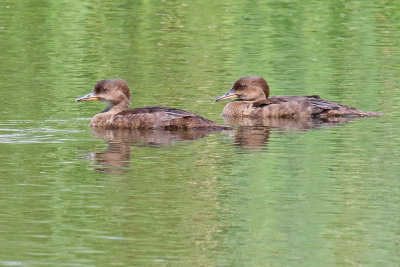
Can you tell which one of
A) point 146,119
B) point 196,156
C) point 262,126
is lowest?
point 262,126

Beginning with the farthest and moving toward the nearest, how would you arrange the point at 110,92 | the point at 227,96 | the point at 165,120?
the point at 227,96 < the point at 110,92 < the point at 165,120

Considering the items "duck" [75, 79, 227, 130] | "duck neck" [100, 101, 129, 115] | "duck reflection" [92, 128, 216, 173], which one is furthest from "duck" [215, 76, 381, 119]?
"duck reflection" [92, 128, 216, 173]

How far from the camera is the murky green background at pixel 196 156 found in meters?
9.71

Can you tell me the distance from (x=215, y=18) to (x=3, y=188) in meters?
16.7

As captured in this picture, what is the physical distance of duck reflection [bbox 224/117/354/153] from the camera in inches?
579

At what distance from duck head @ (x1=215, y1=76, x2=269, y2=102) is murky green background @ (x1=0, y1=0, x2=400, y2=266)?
487mm

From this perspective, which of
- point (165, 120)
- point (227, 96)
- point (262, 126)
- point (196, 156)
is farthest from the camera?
point (227, 96)

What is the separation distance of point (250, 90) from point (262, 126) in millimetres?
1682

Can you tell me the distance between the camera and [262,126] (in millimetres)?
16359

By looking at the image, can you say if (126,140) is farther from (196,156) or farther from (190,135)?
(196,156)

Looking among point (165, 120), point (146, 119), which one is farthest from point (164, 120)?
point (146, 119)

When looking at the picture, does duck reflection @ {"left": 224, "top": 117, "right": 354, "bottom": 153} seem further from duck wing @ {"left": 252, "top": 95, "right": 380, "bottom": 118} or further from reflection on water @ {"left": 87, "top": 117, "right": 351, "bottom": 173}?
duck wing @ {"left": 252, "top": 95, "right": 380, "bottom": 118}

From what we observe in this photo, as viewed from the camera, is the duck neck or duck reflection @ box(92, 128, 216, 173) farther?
the duck neck

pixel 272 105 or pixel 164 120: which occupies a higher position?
pixel 164 120
